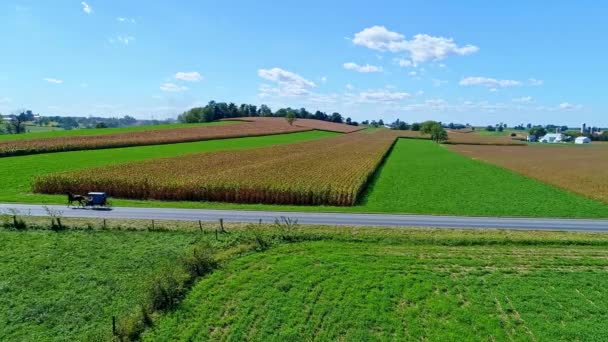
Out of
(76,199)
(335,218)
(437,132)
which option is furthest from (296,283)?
(437,132)

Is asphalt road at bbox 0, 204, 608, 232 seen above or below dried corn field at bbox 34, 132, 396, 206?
below

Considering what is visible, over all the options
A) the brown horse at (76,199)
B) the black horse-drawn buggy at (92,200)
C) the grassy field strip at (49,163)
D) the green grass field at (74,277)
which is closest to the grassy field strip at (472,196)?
the green grass field at (74,277)

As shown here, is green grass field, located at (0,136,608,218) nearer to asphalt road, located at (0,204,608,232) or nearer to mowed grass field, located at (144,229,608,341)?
asphalt road, located at (0,204,608,232)

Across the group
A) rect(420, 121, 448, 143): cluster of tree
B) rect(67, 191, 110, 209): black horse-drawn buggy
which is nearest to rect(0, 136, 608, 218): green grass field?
rect(67, 191, 110, 209): black horse-drawn buggy

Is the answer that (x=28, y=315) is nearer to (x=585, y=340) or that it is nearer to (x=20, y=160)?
(x=585, y=340)

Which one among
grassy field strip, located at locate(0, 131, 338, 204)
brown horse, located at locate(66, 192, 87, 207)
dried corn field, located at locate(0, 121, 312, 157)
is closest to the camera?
brown horse, located at locate(66, 192, 87, 207)

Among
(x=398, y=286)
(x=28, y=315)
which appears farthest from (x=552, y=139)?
(x=28, y=315)

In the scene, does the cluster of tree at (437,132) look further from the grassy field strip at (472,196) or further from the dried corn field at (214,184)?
the dried corn field at (214,184)
